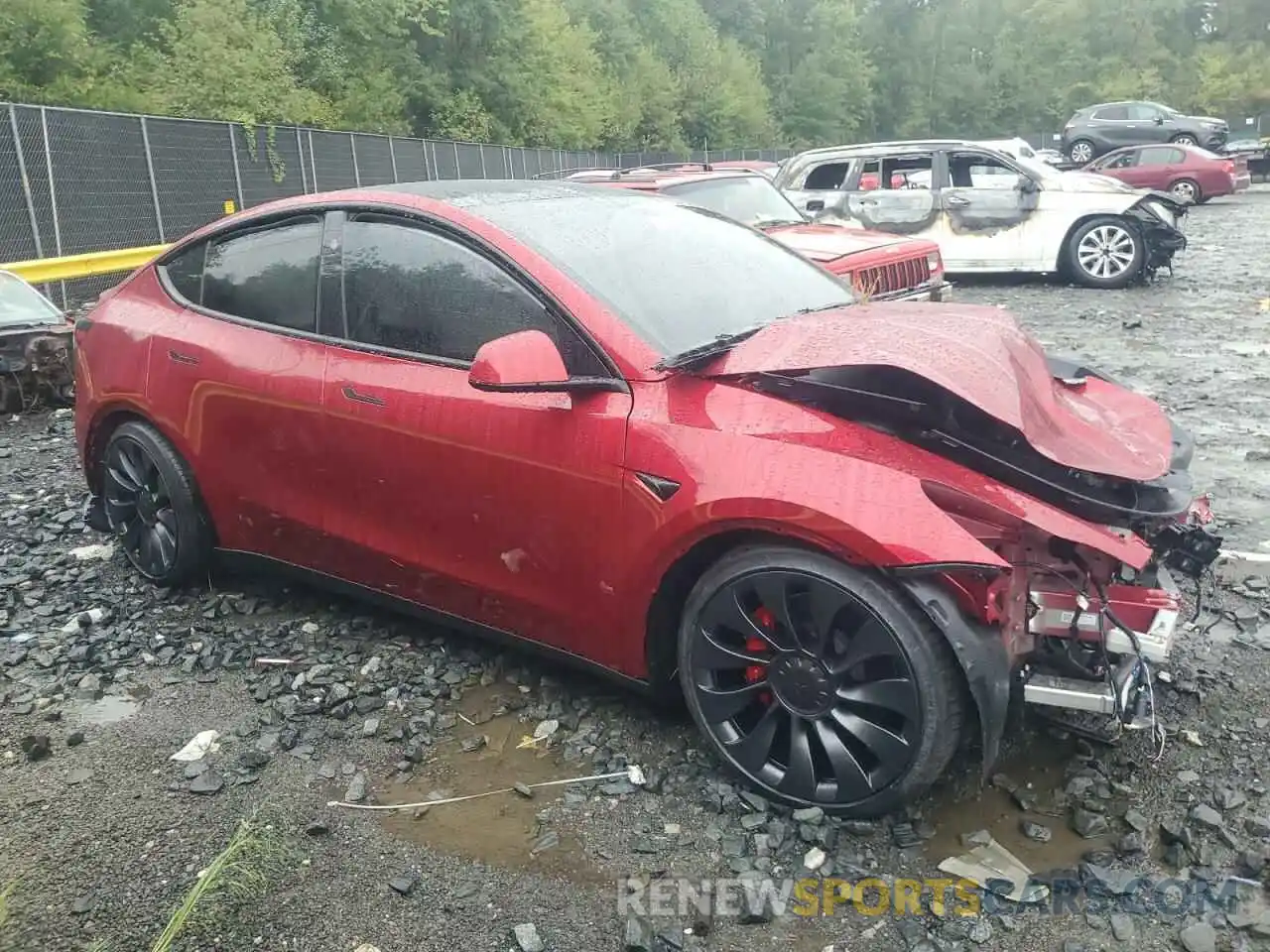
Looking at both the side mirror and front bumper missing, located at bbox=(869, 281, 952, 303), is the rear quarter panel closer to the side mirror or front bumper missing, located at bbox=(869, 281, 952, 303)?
the side mirror

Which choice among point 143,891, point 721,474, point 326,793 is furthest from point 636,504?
point 143,891

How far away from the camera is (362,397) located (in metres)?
3.44

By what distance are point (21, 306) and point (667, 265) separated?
260 inches

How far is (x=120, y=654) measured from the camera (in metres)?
3.86

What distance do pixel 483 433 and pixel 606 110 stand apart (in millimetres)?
42575

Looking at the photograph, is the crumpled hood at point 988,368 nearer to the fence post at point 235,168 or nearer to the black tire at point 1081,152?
the fence post at point 235,168

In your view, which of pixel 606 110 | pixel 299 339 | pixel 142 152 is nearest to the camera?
pixel 299 339

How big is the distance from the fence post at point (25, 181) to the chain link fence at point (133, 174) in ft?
0.04

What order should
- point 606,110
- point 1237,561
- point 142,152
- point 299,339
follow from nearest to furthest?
point 299,339
point 1237,561
point 142,152
point 606,110

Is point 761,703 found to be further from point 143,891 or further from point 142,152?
point 142,152

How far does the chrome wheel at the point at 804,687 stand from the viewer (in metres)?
2.60

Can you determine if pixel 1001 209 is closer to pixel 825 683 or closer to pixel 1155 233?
pixel 1155 233

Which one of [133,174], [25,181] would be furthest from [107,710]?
[133,174]

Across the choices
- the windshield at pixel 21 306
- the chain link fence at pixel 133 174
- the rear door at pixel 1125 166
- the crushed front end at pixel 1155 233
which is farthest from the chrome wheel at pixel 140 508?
the rear door at pixel 1125 166
